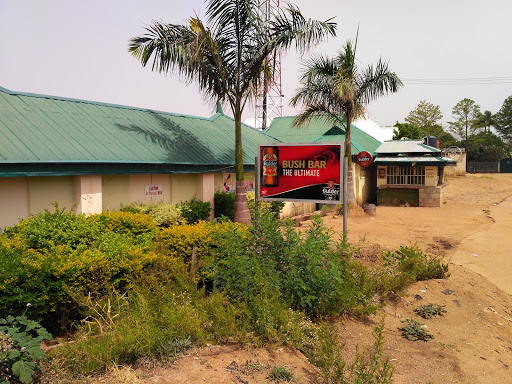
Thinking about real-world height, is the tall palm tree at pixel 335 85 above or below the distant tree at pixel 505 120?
below

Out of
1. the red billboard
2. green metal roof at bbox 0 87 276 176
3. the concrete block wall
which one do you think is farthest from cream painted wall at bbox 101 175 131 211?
the concrete block wall

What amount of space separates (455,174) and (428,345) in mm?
41056

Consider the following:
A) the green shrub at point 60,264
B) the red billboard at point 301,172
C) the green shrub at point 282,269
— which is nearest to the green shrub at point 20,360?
the green shrub at point 60,264

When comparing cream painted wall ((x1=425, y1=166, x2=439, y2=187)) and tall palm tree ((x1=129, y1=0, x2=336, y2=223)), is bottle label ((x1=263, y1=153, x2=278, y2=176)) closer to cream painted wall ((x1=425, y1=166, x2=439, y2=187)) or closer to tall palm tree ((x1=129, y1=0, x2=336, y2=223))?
tall palm tree ((x1=129, y1=0, x2=336, y2=223))

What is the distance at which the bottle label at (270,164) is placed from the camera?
9484 mm

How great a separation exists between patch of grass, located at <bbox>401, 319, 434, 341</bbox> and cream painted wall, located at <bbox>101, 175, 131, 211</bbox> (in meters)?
8.17

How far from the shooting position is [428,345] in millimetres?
5613

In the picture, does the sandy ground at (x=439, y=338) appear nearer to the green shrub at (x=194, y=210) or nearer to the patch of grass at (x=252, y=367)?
the patch of grass at (x=252, y=367)

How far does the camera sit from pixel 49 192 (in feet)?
32.7

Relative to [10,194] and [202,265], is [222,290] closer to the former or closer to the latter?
[202,265]

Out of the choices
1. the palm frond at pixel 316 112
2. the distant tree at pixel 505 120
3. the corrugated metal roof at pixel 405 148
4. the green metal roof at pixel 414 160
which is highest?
the distant tree at pixel 505 120

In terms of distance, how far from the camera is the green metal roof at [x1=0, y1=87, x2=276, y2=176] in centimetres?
962

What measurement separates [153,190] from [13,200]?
13.3ft

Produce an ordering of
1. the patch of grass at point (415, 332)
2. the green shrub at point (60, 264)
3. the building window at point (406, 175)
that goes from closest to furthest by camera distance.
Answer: the green shrub at point (60, 264) < the patch of grass at point (415, 332) < the building window at point (406, 175)
